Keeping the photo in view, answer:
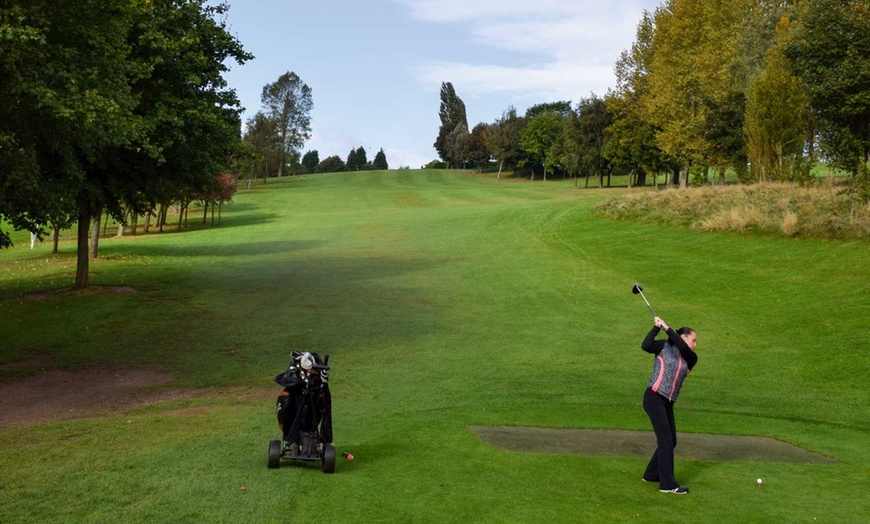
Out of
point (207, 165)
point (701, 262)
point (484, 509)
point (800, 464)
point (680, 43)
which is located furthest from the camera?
point (680, 43)

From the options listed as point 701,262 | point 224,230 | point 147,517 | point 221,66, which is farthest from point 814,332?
point 224,230

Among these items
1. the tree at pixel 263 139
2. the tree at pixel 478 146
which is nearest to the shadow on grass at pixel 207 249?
the tree at pixel 263 139

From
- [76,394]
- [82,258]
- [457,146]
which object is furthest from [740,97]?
[457,146]

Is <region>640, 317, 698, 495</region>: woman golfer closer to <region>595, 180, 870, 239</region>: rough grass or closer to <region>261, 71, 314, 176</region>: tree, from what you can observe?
<region>595, 180, 870, 239</region>: rough grass

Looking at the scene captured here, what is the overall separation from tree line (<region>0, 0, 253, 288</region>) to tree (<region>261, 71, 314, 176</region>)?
4062 inches

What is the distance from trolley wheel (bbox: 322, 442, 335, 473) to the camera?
34.4 ft

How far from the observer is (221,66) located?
32125 millimetres

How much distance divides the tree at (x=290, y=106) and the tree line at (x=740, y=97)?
162 feet

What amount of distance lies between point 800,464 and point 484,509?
19.5ft

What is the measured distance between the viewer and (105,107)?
19.0 metres

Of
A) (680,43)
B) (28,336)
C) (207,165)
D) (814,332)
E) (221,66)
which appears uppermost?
(680,43)

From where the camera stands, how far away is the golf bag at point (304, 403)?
1048cm

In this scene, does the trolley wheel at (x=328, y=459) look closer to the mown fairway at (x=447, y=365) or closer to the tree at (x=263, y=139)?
the mown fairway at (x=447, y=365)

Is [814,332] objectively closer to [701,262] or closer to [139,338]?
[701,262]
